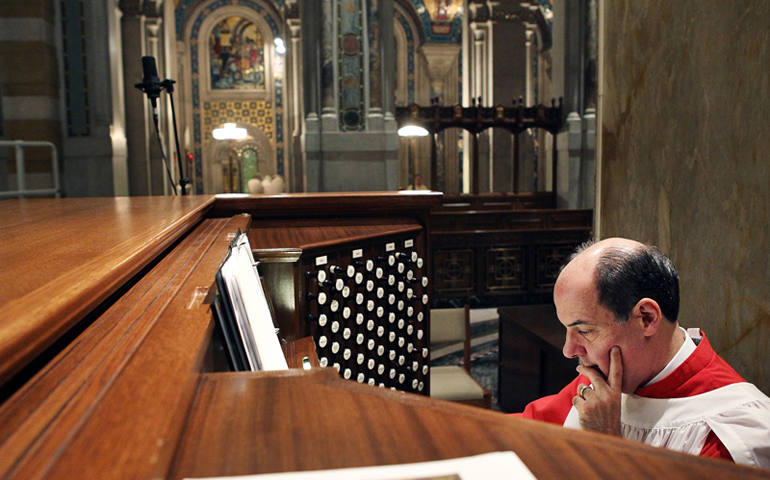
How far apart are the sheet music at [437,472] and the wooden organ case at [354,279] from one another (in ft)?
5.81

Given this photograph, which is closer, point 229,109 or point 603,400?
point 603,400

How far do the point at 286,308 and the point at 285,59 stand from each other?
16491 mm

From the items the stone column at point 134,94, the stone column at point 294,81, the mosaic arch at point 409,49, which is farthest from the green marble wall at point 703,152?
the mosaic arch at point 409,49

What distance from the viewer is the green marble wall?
187 cm

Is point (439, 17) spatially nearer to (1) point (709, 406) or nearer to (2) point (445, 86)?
(2) point (445, 86)

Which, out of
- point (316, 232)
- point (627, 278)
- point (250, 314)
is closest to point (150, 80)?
point (316, 232)

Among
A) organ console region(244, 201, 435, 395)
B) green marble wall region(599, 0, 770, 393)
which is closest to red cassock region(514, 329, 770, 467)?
green marble wall region(599, 0, 770, 393)

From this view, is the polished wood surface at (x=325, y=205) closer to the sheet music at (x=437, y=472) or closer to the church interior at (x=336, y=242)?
the church interior at (x=336, y=242)

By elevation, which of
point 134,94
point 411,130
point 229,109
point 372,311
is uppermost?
point 229,109

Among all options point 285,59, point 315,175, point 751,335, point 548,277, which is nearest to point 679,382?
point 751,335

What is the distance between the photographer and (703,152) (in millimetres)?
2164

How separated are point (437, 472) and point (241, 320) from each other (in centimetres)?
62

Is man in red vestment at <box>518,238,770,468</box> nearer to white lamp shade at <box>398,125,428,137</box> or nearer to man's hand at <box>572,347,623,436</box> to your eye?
man's hand at <box>572,347,623,436</box>

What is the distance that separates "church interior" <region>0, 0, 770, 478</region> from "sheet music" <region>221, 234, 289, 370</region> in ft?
0.16
